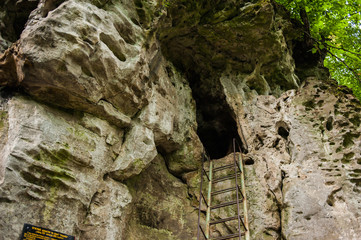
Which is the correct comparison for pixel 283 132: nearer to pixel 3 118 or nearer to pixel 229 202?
pixel 229 202

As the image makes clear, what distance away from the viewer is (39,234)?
13.5 feet

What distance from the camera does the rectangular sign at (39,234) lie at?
4004 millimetres

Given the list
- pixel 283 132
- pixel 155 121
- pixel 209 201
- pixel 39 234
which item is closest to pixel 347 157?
pixel 283 132

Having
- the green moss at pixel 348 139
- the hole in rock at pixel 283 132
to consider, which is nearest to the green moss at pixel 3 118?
the hole in rock at pixel 283 132

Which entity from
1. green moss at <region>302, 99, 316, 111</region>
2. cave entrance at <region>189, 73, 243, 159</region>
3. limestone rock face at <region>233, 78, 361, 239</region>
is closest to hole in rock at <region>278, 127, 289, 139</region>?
limestone rock face at <region>233, 78, 361, 239</region>

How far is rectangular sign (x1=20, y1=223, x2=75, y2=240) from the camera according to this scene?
400 cm

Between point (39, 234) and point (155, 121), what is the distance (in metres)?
3.43

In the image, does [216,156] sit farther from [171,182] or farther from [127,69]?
[127,69]

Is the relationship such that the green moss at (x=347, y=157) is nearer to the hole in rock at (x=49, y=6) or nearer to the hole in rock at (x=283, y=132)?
the hole in rock at (x=283, y=132)

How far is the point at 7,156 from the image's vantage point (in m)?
4.36

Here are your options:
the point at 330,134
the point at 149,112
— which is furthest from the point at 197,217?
the point at 330,134

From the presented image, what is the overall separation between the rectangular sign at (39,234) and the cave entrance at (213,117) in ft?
Result: 19.3

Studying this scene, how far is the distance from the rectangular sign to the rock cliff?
13 cm

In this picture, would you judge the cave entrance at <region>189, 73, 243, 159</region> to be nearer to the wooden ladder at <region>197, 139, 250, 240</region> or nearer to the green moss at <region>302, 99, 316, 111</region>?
the wooden ladder at <region>197, 139, 250, 240</region>
